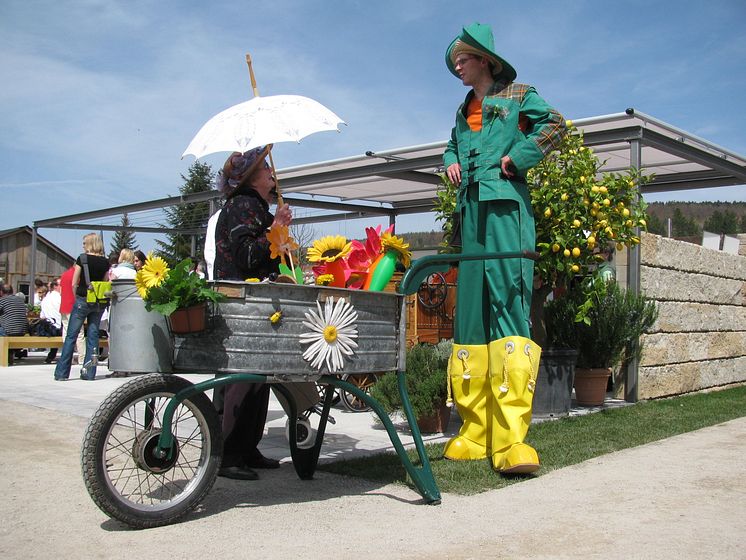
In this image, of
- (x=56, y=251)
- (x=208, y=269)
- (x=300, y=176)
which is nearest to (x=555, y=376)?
(x=208, y=269)

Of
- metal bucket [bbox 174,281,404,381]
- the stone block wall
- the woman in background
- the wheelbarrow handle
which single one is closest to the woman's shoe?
metal bucket [bbox 174,281,404,381]

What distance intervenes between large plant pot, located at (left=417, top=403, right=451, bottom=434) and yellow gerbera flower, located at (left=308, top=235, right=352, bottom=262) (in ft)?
7.53

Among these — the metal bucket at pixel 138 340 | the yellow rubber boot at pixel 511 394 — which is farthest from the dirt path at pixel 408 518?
the metal bucket at pixel 138 340

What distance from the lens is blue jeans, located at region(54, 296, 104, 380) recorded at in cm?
1007

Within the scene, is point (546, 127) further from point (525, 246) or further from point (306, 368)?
point (306, 368)

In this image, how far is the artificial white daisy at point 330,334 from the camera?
143 inches

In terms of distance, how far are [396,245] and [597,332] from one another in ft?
12.9

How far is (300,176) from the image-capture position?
12.4 meters

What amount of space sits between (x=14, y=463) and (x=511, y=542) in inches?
128

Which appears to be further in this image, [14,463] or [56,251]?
[56,251]

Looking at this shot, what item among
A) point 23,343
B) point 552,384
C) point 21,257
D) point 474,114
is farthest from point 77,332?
point 21,257

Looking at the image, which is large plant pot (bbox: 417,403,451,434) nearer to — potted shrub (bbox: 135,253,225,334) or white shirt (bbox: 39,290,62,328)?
potted shrub (bbox: 135,253,225,334)

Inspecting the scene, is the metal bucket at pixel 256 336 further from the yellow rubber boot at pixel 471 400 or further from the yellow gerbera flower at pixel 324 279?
the yellow rubber boot at pixel 471 400

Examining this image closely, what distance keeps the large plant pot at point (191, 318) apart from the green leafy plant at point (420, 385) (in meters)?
2.71
